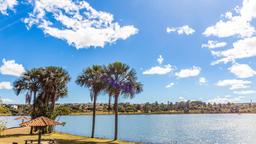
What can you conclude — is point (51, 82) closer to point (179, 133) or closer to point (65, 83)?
point (65, 83)

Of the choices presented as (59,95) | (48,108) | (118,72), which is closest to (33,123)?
(118,72)

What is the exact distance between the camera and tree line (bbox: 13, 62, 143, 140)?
40.7 m

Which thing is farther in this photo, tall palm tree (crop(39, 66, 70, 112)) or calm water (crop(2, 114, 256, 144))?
calm water (crop(2, 114, 256, 144))

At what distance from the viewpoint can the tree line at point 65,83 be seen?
40719 millimetres

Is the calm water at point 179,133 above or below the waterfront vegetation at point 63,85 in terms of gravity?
below

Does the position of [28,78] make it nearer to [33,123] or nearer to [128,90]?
[128,90]

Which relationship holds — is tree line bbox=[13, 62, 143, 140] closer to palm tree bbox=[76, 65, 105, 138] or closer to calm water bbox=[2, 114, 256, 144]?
palm tree bbox=[76, 65, 105, 138]

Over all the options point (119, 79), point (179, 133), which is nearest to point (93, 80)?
point (119, 79)

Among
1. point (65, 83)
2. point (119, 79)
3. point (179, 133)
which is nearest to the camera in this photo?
point (119, 79)

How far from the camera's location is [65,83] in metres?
51.5

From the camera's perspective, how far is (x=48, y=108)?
46906 mm

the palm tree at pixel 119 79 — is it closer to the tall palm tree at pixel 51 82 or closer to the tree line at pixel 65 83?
the tree line at pixel 65 83

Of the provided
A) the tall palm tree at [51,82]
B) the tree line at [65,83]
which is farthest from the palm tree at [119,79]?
the tall palm tree at [51,82]

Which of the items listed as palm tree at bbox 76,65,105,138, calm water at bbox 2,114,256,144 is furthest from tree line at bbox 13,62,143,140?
calm water at bbox 2,114,256,144
